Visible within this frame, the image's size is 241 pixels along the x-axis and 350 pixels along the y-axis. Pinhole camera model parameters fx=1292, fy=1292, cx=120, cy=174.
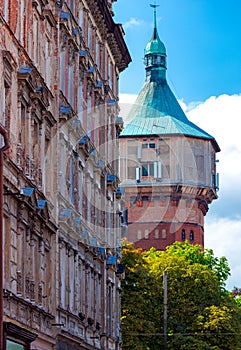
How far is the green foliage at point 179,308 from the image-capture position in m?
79.4

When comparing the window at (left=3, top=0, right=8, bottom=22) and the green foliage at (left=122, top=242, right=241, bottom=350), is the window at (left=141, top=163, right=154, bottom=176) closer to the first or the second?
the green foliage at (left=122, top=242, right=241, bottom=350)

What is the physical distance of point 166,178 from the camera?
133000 millimetres

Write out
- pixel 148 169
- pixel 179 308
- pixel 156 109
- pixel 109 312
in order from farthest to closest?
pixel 156 109 < pixel 148 169 < pixel 179 308 < pixel 109 312

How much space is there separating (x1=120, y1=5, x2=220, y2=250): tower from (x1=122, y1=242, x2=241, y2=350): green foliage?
45063 mm

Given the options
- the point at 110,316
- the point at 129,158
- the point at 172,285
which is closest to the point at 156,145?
the point at 129,158

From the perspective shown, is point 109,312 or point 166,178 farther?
point 166,178

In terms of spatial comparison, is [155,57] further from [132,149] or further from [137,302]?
[137,302]

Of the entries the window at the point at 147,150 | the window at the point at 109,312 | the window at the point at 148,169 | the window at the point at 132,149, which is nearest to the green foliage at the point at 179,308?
the window at the point at 109,312

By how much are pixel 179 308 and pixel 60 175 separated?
44.1 m

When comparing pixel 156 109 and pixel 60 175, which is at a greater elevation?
pixel 156 109

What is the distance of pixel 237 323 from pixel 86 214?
37.3 meters

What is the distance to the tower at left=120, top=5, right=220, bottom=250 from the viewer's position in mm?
133000

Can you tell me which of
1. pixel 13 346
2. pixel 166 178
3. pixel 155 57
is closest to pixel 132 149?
pixel 166 178

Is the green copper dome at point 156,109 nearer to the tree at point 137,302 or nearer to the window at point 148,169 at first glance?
the window at point 148,169
